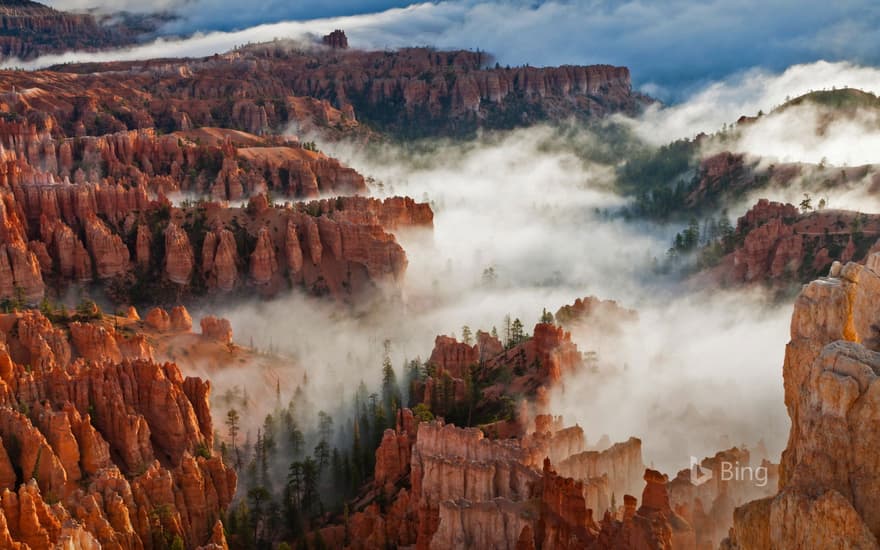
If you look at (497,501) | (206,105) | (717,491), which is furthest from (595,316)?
(206,105)

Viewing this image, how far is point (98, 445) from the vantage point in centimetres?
4534

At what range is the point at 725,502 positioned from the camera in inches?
1126

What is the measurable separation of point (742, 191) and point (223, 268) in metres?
62.4

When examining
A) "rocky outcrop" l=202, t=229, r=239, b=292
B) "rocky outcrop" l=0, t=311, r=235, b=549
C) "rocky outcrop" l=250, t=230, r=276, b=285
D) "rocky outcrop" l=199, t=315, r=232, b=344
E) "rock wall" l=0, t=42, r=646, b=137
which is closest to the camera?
"rocky outcrop" l=0, t=311, r=235, b=549

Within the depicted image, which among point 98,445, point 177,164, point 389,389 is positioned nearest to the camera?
point 98,445

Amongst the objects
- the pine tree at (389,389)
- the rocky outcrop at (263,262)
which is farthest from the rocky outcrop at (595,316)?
A: the rocky outcrop at (263,262)

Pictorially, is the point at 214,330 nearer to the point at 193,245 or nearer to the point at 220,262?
the point at 220,262

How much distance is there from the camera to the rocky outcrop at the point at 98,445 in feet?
120

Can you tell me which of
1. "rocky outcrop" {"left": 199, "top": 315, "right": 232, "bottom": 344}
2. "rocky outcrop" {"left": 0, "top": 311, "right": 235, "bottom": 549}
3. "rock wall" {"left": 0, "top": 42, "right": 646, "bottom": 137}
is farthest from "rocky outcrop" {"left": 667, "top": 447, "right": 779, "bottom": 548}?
"rock wall" {"left": 0, "top": 42, "right": 646, "bottom": 137}

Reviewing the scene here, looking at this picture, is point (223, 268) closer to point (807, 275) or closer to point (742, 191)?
point (807, 275)

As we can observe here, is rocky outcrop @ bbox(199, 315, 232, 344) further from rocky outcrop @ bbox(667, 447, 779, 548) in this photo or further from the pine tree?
rocky outcrop @ bbox(667, 447, 779, 548)

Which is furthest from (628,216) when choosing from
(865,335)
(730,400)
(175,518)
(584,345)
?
(865,335)

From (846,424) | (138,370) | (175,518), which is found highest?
(846,424)

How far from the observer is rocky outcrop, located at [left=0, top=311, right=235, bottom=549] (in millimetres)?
36438
